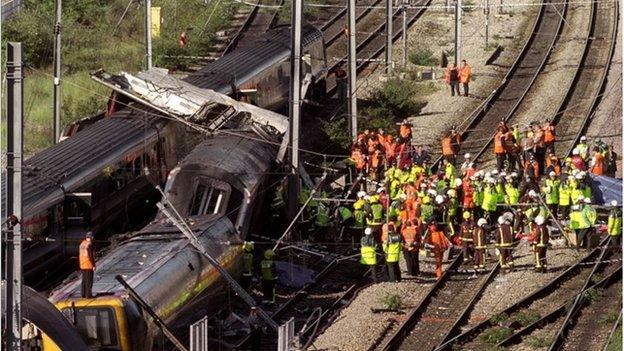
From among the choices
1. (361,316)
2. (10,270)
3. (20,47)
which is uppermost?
(20,47)

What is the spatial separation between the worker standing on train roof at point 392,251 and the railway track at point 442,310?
83 centimetres

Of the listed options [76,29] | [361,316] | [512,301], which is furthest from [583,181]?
[76,29]

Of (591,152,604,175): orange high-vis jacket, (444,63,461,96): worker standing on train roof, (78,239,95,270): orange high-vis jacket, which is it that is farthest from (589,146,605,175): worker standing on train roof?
(78,239,95,270): orange high-vis jacket

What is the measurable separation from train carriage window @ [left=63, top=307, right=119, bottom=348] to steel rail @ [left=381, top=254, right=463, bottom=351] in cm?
504

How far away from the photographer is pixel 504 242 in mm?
32062

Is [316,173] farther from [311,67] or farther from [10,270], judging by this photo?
[10,270]

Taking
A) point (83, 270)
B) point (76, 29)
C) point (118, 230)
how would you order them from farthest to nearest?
point (76, 29), point (118, 230), point (83, 270)

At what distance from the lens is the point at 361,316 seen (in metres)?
29.9

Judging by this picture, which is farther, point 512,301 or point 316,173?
point 316,173

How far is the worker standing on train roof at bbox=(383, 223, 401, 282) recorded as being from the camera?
3127cm

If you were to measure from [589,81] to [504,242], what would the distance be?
67.7ft

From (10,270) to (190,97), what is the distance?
18682 millimetres

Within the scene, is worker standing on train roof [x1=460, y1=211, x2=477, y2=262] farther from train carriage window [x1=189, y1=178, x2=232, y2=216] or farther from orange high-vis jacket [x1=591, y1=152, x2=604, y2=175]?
orange high-vis jacket [x1=591, y1=152, x2=604, y2=175]

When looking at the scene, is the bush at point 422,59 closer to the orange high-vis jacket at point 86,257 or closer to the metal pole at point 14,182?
the orange high-vis jacket at point 86,257
